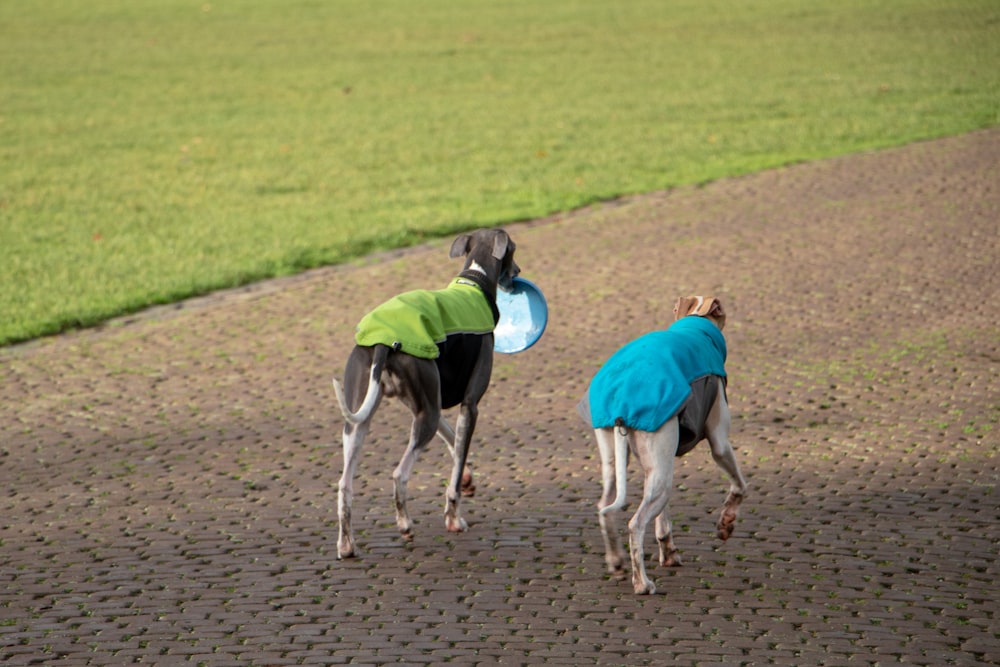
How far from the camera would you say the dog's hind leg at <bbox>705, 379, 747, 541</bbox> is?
21.5 ft

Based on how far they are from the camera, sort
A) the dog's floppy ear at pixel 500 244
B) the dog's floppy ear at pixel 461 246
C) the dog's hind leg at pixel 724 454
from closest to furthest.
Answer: the dog's hind leg at pixel 724 454 → the dog's floppy ear at pixel 500 244 → the dog's floppy ear at pixel 461 246

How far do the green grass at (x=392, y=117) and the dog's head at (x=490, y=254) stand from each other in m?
5.68

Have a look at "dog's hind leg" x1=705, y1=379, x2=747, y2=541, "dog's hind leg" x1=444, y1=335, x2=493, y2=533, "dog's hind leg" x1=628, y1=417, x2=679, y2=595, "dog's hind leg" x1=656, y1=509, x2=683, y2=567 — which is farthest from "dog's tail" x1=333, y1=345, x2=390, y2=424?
"dog's hind leg" x1=705, y1=379, x2=747, y2=541

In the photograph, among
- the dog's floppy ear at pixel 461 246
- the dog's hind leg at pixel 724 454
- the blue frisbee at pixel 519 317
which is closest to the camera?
the dog's hind leg at pixel 724 454

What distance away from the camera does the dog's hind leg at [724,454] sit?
21.5ft

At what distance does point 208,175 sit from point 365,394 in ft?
41.2

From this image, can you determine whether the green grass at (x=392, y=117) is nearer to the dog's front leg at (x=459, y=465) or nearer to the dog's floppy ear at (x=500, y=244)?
the dog's floppy ear at (x=500, y=244)

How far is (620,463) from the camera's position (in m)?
6.24

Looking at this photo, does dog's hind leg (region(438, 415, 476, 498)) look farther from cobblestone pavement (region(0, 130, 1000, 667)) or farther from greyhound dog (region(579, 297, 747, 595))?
greyhound dog (region(579, 297, 747, 595))

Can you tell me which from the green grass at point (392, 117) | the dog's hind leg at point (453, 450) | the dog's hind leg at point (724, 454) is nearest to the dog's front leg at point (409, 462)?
the dog's hind leg at point (453, 450)

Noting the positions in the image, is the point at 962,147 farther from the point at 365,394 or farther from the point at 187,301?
the point at 365,394

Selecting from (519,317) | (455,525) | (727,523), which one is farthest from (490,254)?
(727,523)

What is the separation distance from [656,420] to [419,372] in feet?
4.78

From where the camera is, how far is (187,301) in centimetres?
1274
